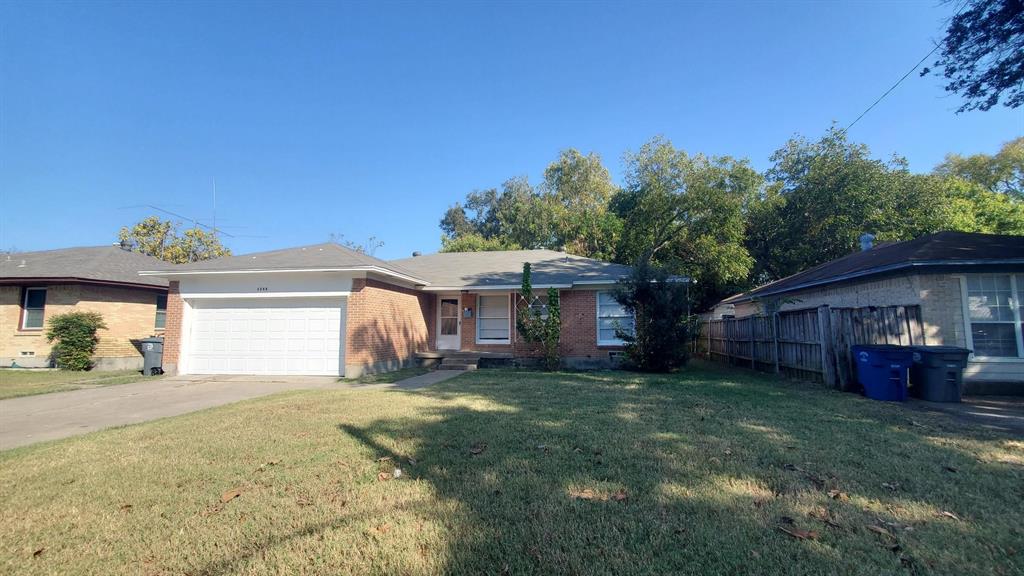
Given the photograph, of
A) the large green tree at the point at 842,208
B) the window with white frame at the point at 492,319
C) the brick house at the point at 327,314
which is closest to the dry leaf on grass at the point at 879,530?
the brick house at the point at 327,314

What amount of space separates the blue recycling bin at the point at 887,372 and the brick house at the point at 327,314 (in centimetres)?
682

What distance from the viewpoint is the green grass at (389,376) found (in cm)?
1175

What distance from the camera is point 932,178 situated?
22.9m

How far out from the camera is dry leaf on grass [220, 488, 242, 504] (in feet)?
12.1

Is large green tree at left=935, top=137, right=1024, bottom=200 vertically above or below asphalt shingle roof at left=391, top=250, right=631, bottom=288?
above

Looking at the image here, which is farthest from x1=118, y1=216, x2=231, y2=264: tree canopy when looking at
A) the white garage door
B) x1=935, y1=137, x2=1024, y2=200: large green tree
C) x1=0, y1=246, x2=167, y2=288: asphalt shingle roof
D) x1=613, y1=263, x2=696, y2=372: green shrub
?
x1=935, y1=137, x2=1024, y2=200: large green tree

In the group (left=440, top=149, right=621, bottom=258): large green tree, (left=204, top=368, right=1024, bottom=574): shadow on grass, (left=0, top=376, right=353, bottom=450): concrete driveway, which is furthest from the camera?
(left=440, top=149, right=621, bottom=258): large green tree

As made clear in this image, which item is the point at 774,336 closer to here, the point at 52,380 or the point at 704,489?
the point at 704,489

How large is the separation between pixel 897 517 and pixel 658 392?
5.75 metres

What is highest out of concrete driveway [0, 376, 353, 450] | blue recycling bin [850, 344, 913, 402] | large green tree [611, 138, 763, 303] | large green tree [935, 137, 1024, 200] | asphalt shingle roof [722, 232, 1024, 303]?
large green tree [935, 137, 1024, 200]

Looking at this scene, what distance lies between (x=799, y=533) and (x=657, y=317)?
9.76m

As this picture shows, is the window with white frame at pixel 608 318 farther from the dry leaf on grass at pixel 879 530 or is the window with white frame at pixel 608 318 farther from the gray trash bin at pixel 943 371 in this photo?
the dry leaf on grass at pixel 879 530

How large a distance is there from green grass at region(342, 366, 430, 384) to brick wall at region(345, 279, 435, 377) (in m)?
0.25

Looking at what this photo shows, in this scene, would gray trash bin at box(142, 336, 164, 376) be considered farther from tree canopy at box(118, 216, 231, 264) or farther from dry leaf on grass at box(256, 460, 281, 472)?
tree canopy at box(118, 216, 231, 264)
